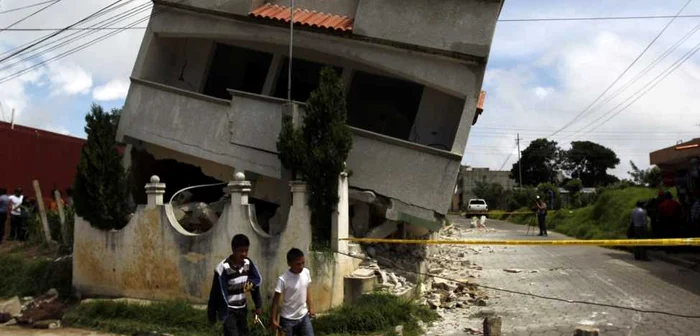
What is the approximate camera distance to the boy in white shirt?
5535 millimetres

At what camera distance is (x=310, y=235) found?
28.1 feet

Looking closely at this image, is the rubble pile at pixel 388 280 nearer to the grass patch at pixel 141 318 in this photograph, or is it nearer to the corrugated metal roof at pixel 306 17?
the grass patch at pixel 141 318

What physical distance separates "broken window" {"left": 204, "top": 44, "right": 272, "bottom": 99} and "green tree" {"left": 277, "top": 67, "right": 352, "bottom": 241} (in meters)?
3.88

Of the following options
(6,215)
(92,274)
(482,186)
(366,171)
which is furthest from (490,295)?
(482,186)

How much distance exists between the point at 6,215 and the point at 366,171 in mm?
9335

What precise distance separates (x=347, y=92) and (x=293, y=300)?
6.97 metres

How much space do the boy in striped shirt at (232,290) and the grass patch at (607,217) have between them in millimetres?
15312

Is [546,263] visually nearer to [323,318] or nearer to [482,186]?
[323,318]

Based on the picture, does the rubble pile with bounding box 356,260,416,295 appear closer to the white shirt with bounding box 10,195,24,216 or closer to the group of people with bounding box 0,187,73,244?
the group of people with bounding box 0,187,73,244

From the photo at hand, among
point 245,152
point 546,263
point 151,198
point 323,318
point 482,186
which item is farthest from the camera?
point 482,186

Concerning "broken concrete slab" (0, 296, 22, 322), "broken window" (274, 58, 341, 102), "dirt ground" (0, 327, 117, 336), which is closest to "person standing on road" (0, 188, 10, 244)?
"broken concrete slab" (0, 296, 22, 322)

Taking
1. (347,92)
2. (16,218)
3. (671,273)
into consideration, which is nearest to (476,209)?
(671,273)

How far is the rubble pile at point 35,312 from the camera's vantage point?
932cm

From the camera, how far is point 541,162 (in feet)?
245
